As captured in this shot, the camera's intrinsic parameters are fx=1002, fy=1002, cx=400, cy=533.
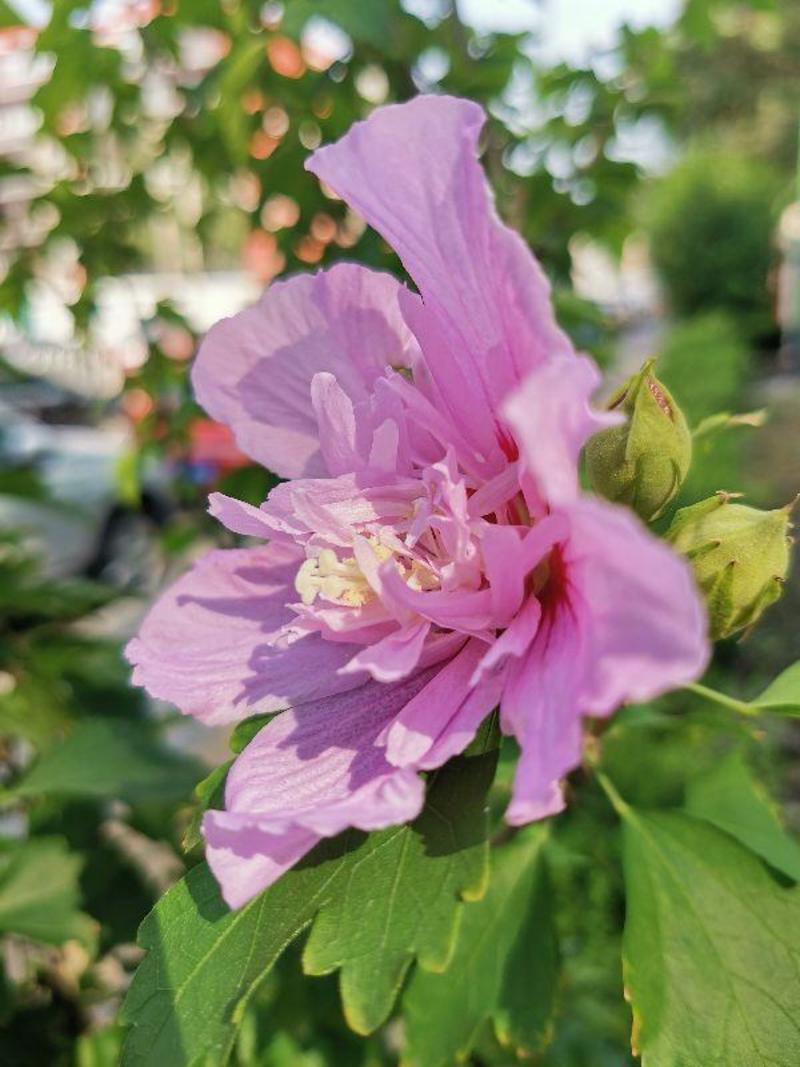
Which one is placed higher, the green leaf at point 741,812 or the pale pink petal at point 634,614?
the pale pink petal at point 634,614

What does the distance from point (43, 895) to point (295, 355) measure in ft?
3.12

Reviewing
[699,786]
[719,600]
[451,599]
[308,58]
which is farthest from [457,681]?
[308,58]

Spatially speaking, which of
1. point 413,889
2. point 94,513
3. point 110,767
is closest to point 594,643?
point 413,889

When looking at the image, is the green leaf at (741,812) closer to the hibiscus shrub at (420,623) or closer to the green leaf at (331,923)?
the hibiscus shrub at (420,623)

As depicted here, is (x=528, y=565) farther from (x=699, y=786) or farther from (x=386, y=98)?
(x=386, y=98)

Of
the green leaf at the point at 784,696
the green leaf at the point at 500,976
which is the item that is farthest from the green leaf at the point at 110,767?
the green leaf at the point at 784,696

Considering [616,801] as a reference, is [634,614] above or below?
above

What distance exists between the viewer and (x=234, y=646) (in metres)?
0.69

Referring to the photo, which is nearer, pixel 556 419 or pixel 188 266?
pixel 556 419

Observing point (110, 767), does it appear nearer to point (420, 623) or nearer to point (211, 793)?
point (211, 793)

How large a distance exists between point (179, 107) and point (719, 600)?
1520 mm

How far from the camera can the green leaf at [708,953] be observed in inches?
28.3

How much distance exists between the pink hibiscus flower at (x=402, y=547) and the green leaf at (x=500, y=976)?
46 cm

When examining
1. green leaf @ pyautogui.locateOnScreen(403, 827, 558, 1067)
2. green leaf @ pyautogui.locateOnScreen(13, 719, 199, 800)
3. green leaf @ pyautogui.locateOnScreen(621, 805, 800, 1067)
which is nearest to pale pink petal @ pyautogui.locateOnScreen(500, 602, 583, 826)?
green leaf @ pyautogui.locateOnScreen(621, 805, 800, 1067)
